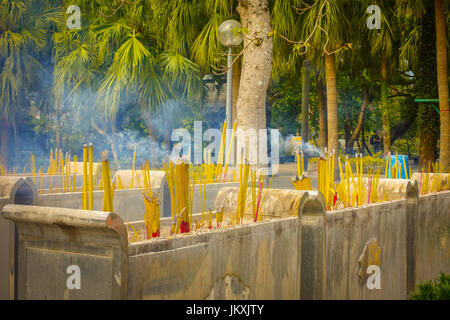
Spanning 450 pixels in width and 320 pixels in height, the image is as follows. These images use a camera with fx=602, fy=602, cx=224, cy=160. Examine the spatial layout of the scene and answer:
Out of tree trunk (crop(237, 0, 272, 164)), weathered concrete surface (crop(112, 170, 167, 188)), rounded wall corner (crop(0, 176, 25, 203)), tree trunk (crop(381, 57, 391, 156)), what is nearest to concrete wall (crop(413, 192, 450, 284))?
weathered concrete surface (crop(112, 170, 167, 188))

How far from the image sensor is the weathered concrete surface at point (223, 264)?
308cm

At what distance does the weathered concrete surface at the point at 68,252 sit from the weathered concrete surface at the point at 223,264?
0.11 meters

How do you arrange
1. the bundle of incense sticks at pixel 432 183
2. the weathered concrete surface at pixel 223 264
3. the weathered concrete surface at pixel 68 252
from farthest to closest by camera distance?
the bundle of incense sticks at pixel 432 183, the weathered concrete surface at pixel 223 264, the weathered concrete surface at pixel 68 252

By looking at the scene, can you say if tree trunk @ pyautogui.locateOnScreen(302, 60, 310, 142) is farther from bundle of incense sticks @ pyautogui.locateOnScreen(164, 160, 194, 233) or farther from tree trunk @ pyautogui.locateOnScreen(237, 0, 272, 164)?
bundle of incense sticks @ pyautogui.locateOnScreen(164, 160, 194, 233)

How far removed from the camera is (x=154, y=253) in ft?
10.2

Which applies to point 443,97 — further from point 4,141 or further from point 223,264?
point 4,141

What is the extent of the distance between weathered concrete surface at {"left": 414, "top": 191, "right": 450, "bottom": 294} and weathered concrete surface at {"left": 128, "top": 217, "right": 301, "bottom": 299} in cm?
229

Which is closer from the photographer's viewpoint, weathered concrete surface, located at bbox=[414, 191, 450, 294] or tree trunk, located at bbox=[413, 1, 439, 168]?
weathered concrete surface, located at bbox=[414, 191, 450, 294]

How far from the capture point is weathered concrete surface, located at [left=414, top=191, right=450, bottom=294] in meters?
6.03

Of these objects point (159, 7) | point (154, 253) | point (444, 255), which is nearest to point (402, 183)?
point (444, 255)

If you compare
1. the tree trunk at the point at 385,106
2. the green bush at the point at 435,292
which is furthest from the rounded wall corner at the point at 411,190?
the tree trunk at the point at 385,106

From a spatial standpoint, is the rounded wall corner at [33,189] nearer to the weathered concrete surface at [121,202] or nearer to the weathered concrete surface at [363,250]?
the weathered concrete surface at [121,202]

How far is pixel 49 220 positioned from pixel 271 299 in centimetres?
160

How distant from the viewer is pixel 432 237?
633cm
